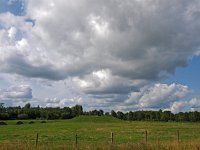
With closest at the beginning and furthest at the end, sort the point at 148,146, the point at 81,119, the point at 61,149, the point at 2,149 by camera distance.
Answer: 1. the point at 2,149
2. the point at 61,149
3. the point at 148,146
4. the point at 81,119

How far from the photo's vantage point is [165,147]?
26656 millimetres

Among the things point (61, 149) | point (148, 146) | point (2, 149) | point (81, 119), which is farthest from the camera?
point (81, 119)

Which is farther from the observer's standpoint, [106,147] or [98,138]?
[98,138]

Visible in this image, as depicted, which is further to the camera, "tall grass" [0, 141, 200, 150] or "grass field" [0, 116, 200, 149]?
"grass field" [0, 116, 200, 149]

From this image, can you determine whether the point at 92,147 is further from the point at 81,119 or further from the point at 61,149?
the point at 81,119

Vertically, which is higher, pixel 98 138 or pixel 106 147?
pixel 106 147

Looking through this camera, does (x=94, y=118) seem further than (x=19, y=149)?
Yes

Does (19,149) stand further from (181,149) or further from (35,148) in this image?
(181,149)

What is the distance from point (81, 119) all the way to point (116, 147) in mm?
165645

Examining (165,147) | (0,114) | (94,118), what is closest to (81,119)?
(94,118)

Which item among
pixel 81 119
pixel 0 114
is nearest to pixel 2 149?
pixel 81 119

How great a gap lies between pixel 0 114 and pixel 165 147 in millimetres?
183946

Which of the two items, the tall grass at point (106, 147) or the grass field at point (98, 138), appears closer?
the tall grass at point (106, 147)

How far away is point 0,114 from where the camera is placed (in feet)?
655
